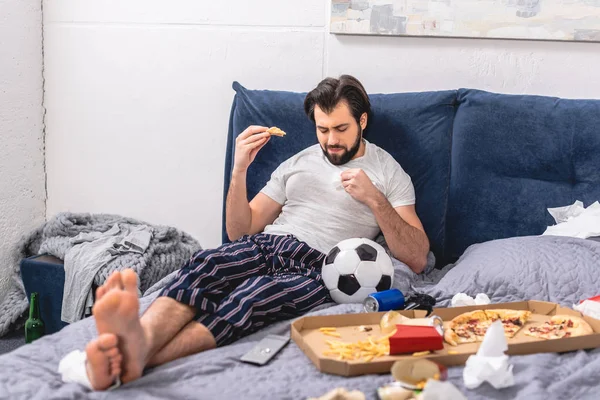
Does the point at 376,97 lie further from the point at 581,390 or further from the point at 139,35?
the point at 581,390

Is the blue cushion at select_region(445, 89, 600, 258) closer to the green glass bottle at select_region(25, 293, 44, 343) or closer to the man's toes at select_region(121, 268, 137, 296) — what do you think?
the man's toes at select_region(121, 268, 137, 296)

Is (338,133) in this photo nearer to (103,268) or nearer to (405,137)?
(405,137)

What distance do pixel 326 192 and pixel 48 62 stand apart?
155 cm

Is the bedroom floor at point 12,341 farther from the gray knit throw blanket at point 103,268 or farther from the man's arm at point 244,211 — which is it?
the man's arm at point 244,211

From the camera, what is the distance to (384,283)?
2164mm

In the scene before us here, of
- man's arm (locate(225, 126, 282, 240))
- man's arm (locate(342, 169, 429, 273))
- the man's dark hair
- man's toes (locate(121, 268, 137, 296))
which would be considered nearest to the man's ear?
the man's dark hair

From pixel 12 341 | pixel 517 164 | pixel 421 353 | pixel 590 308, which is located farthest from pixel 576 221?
pixel 12 341

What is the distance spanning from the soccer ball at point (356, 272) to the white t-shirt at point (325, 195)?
0.84 ft

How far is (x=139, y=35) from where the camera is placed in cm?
314

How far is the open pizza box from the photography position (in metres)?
1.67

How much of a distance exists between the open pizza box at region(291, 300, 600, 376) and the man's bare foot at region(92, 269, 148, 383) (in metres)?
0.41

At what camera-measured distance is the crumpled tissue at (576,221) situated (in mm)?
2377

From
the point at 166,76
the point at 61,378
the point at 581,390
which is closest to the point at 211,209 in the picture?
the point at 166,76

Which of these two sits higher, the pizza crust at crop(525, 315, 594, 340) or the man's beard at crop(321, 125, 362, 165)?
the man's beard at crop(321, 125, 362, 165)
